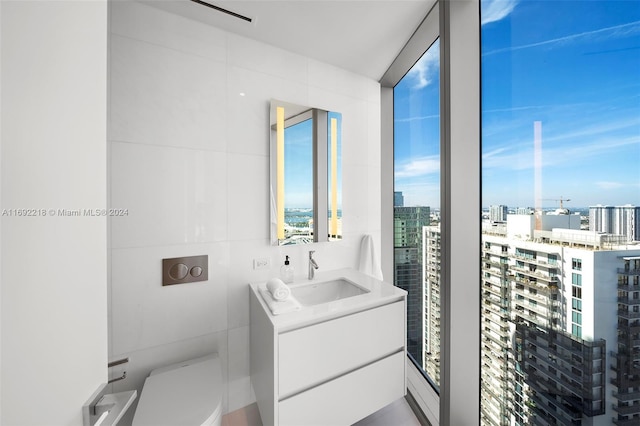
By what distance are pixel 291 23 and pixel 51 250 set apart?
5.19ft

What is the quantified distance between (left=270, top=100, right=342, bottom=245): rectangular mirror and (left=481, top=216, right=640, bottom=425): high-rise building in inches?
38.9

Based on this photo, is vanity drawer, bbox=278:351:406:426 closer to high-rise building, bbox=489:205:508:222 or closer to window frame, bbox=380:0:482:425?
window frame, bbox=380:0:482:425

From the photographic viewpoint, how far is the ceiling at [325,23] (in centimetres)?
126

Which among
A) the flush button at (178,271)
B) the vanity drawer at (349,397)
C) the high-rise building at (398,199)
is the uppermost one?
the high-rise building at (398,199)

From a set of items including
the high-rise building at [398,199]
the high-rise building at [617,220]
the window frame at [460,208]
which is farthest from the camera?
the high-rise building at [398,199]

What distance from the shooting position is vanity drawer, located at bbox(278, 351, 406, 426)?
106 cm

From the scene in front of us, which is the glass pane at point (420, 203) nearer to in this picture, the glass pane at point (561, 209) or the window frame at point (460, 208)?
the window frame at point (460, 208)

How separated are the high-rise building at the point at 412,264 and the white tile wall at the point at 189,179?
2.75 feet

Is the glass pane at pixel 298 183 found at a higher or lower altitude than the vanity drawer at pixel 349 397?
higher

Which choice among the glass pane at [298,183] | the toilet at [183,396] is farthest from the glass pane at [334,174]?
the toilet at [183,396]

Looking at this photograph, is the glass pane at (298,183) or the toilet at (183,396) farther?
the glass pane at (298,183)

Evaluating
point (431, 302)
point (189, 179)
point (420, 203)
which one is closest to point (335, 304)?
point (431, 302)

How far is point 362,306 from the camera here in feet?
4.00

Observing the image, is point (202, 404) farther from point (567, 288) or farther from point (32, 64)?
point (567, 288)
